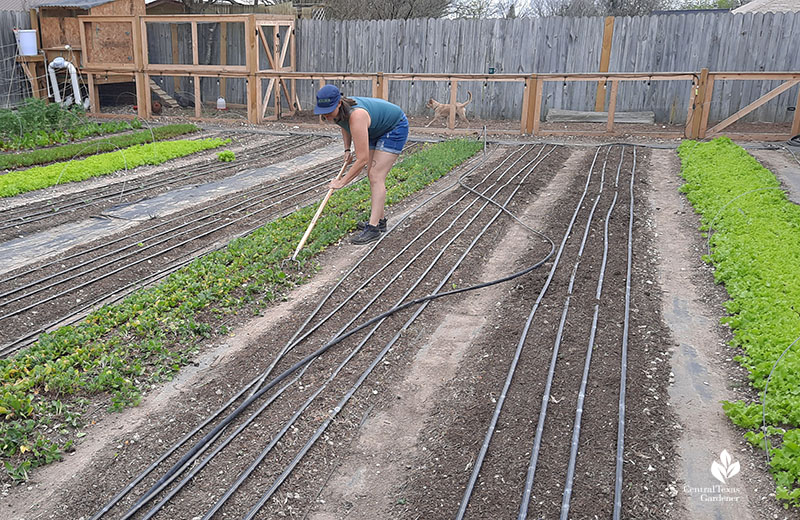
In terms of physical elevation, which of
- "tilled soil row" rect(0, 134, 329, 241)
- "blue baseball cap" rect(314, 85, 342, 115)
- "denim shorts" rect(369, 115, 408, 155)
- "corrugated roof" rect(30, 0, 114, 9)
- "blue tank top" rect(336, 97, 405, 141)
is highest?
"corrugated roof" rect(30, 0, 114, 9)

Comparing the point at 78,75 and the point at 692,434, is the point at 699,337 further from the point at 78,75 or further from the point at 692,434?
the point at 78,75

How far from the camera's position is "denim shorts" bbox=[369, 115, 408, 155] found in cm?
657

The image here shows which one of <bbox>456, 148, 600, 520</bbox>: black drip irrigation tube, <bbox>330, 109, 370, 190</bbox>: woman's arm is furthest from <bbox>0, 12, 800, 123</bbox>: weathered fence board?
<bbox>330, 109, 370, 190</bbox>: woman's arm

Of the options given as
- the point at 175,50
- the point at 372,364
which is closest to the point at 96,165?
the point at 372,364

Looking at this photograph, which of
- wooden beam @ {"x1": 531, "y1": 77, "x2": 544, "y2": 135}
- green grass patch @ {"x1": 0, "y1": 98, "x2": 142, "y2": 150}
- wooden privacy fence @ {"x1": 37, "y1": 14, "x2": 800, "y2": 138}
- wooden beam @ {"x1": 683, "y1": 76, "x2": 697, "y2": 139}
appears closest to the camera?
green grass patch @ {"x1": 0, "y1": 98, "x2": 142, "y2": 150}

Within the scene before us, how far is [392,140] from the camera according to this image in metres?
6.59

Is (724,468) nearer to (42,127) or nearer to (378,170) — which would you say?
(378,170)

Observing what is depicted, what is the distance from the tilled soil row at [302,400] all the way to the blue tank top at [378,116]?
1.21m

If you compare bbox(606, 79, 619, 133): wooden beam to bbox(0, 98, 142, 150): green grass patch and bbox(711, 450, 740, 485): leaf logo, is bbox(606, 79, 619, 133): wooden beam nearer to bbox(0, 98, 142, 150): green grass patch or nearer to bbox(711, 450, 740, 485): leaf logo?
bbox(0, 98, 142, 150): green grass patch

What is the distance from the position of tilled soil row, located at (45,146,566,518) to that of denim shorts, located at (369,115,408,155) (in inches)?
42.1

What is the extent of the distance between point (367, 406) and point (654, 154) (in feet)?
30.0

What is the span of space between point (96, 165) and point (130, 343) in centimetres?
635

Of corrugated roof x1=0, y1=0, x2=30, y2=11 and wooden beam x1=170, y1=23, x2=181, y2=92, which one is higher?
corrugated roof x1=0, y1=0, x2=30, y2=11

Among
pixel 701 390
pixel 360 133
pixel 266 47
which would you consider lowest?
pixel 701 390
